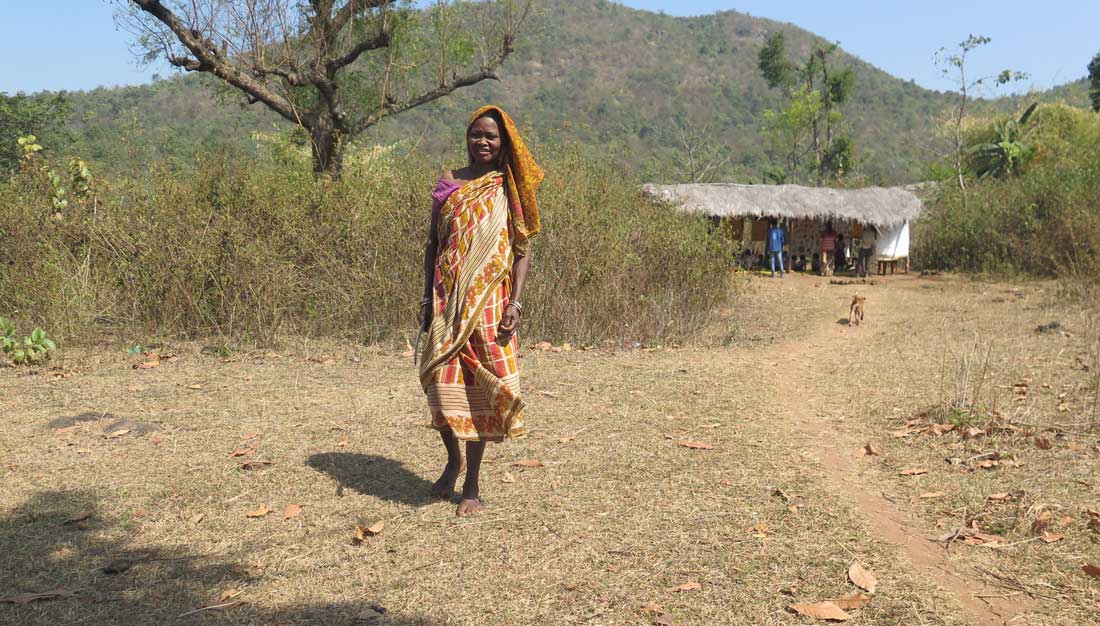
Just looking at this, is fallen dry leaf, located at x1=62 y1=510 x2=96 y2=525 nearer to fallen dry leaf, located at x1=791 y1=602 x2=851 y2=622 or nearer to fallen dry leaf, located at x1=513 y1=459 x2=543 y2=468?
fallen dry leaf, located at x1=513 y1=459 x2=543 y2=468

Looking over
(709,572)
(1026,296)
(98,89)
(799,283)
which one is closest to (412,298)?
(709,572)

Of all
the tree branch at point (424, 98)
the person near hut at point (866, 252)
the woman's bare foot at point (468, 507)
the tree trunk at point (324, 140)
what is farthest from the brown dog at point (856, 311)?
the person near hut at point (866, 252)

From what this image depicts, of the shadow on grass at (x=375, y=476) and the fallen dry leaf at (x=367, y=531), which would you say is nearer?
the fallen dry leaf at (x=367, y=531)

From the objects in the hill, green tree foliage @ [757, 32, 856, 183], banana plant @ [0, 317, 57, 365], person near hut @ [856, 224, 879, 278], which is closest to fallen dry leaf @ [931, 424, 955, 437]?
banana plant @ [0, 317, 57, 365]

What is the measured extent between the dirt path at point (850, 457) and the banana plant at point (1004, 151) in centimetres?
2470

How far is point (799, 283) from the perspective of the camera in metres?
19.3

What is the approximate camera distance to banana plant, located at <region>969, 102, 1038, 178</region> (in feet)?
98.6

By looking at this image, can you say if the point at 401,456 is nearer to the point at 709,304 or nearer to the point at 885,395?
the point at 885,395

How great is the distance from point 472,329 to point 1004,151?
108 feet

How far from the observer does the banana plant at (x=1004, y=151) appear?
3006 centimetres

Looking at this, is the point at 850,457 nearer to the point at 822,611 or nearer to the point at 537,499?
the point at 537,499

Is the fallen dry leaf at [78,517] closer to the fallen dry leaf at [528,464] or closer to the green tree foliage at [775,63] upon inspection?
the fallen dry leaf at [528,464]

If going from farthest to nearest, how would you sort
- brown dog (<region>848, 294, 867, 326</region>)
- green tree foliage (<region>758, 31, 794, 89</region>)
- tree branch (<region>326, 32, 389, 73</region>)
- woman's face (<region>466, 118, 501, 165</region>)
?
1. green tree foliage (<region>758, 31, 794, 89</region>)
2. tree branch (<region>326, 32, 389, 73</region>)
3. brown dog (<region>848, 294, 867, 326</region>)
4. woman's face (<region>466, 118, 501, 165</region>)

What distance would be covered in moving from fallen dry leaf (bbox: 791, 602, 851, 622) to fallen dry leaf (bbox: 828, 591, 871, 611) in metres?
0.03
